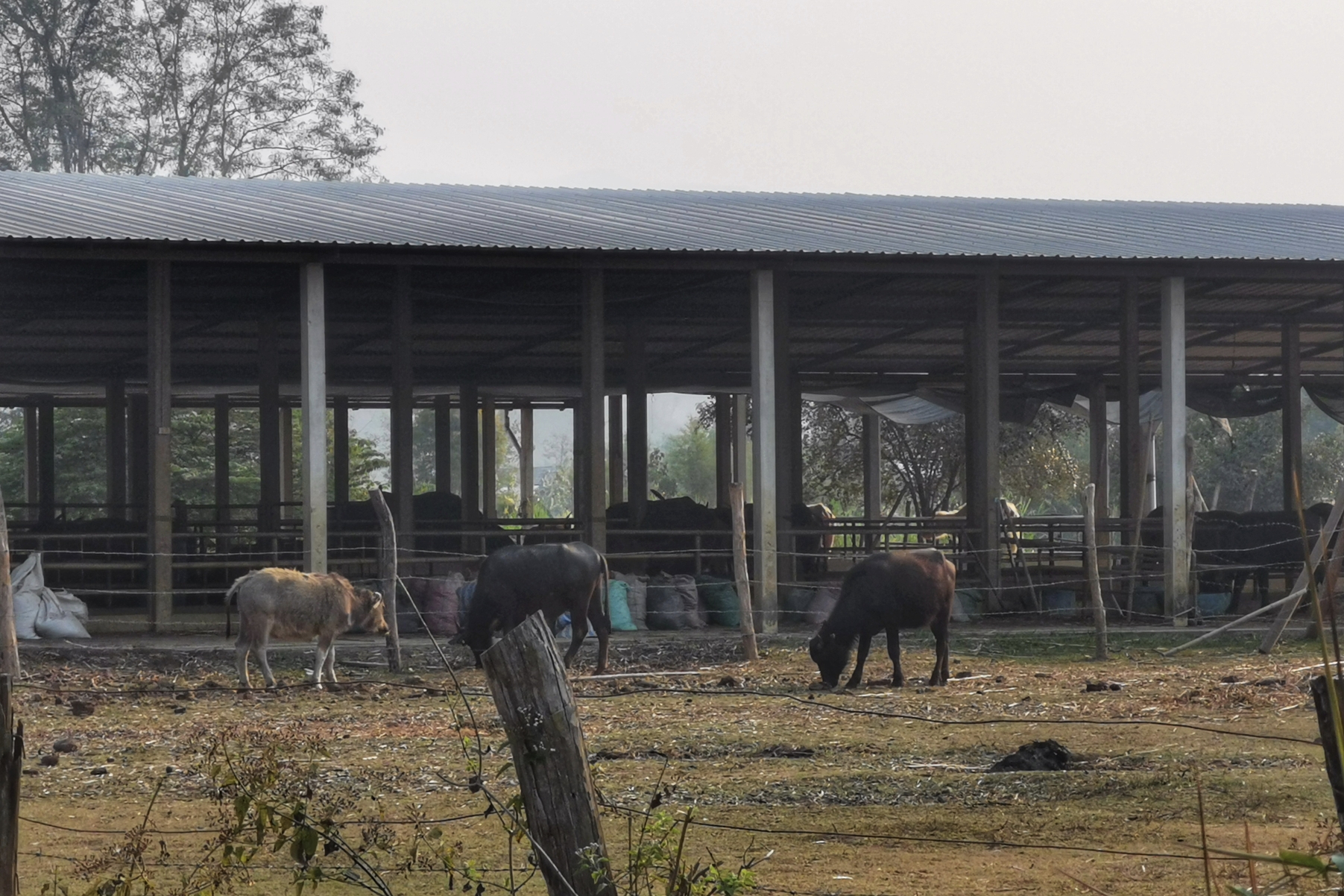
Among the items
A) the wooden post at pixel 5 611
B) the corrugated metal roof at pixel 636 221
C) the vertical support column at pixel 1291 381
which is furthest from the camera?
the vertical support column at pixel 1291 381

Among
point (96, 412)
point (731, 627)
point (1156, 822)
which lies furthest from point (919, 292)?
point (96, 412)

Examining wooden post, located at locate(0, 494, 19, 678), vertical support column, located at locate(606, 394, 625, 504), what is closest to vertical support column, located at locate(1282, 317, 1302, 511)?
Result: vertical support column, located at locate(606, 394, 625, 504)

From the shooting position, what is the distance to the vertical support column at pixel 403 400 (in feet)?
51.3

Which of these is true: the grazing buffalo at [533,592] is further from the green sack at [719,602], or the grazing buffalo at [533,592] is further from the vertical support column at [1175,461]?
the vertical support column at [1175,461]

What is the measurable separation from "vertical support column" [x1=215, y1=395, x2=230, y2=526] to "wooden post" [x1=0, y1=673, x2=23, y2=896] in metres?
18.3

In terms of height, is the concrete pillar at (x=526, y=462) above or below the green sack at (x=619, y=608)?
→ above

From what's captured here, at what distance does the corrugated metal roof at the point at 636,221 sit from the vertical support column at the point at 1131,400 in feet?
2.10

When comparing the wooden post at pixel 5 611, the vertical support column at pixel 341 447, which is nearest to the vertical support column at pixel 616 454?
the vertical support column at pixel 341 447

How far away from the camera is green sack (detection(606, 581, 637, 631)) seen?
15.9m

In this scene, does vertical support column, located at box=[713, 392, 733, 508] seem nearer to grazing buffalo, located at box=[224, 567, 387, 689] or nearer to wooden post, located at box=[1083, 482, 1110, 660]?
wooden post, located at box=[1083, 482, 1110, 660]

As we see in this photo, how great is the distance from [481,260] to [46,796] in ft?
26.2

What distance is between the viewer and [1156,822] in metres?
6.94

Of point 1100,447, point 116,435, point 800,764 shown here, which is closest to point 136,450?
point 116,435

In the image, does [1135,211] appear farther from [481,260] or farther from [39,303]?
[39,303]
